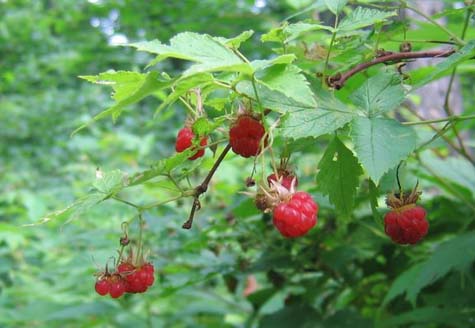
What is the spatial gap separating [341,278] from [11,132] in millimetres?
6751

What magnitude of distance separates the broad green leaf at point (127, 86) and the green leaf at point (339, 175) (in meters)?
0.33

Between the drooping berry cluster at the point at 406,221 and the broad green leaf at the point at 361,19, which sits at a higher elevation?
the broad green leaf at the point at 361,19

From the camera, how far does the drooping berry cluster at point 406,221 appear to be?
97 cm

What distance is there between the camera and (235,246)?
200 cm

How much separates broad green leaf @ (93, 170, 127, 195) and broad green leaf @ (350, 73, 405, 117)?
37 cm

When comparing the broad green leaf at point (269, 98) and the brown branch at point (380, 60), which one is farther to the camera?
the brown branch at point (380, 60)

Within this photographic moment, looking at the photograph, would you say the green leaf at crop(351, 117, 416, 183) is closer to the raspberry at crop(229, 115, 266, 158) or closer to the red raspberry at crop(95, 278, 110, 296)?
the raspberry at crop(229, 115, 266, 158)

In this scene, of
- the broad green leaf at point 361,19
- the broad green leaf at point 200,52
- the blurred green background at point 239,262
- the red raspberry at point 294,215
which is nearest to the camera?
the broad green leaf at point 200,52

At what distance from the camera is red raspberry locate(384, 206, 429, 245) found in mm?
974

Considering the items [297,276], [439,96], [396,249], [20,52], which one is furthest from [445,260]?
[20,52]

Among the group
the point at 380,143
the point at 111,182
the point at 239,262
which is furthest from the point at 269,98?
the point at 239,262

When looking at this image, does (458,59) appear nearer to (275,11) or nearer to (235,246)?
(235,246)

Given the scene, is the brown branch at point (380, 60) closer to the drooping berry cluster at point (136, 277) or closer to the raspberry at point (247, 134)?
the raspberry at point (247, 134)

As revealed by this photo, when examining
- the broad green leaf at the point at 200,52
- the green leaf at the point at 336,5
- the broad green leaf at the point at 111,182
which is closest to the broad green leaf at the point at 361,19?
the green leaf at the point at 336,5
